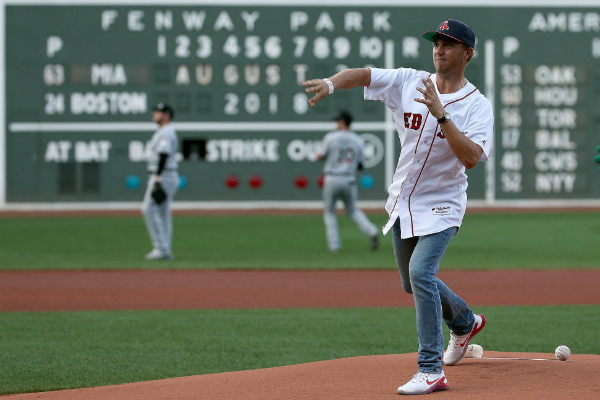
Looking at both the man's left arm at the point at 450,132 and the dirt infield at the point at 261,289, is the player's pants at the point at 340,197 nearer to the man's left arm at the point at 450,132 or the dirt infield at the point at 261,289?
the dirt infield at the point at 261,289

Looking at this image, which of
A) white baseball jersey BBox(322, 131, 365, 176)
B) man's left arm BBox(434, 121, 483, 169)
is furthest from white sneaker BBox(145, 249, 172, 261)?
man's left arm BBox(434, 121, 483, 169)

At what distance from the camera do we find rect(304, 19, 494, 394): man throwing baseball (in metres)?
4.50

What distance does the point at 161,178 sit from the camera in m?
11.8

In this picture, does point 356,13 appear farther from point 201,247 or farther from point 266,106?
point 201,247

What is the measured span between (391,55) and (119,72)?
7.12m

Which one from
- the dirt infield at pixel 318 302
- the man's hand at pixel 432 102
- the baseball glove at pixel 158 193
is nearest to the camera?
the man's hand at pixel 432 102

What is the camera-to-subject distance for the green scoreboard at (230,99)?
2355cm

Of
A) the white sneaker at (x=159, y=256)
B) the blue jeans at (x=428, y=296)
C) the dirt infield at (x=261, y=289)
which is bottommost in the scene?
the dirt infield at (x=261, y=289)

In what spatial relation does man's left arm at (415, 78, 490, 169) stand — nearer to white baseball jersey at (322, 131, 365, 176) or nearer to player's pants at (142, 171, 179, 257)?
player's pants at (142, 171, 179, 257)

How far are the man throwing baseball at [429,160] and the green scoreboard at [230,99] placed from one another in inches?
745

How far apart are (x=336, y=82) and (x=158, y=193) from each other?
7415mm

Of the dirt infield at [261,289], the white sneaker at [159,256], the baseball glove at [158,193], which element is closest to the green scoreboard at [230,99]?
the white sneaker at [159,256]

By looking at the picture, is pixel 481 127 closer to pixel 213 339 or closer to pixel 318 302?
pixel 213 339

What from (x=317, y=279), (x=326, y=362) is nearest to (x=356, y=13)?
(x=317, y=279)
